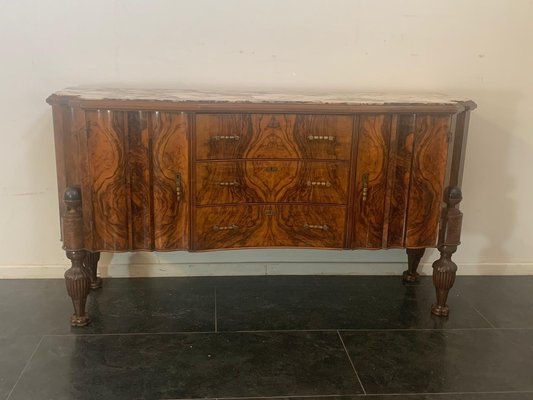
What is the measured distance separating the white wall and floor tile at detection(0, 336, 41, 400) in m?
0.57

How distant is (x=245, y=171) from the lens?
6.61 ft

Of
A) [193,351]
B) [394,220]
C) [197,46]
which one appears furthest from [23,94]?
[394,220]

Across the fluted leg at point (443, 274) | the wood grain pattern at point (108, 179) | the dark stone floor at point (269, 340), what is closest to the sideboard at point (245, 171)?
the wood grain pattern at point (108, 179)

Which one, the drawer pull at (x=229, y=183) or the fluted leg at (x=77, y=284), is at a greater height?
the drawer pull at (x=229, y=183)

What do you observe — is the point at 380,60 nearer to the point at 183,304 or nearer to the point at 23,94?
the point at 183,304

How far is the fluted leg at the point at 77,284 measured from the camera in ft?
6.78

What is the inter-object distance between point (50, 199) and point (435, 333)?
1722 mm

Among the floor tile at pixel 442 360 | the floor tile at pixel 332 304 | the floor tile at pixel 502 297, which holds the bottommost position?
the floor tile at pixel 502 297

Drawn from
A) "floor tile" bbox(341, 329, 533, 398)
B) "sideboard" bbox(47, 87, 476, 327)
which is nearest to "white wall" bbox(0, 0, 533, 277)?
"sideboard" bbox(47, 87, 476, 327)

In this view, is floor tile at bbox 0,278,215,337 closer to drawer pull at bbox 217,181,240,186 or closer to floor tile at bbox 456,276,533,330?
drawer pull at bbox 217,181,240,186

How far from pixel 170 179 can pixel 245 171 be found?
10.5 inches

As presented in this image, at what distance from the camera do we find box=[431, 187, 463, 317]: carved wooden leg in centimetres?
217

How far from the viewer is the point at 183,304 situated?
238cm

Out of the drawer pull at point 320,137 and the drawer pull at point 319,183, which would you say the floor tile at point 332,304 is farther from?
the drawer pull at point 320,137
